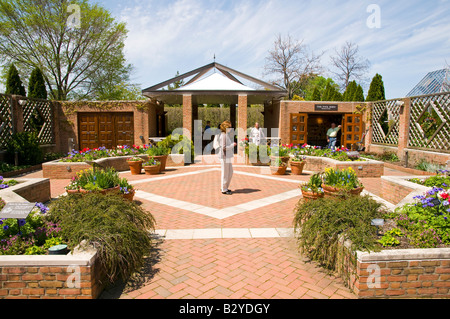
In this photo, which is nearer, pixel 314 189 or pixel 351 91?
pixel 314 189

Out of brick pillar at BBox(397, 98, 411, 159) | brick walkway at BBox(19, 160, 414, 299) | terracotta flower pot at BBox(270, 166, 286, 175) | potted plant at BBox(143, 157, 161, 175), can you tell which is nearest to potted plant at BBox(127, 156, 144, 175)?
potted plant at BBox(143, 157, 161, 175)

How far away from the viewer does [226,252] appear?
4.17m

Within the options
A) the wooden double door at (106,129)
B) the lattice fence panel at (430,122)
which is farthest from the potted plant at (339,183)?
the wooden double door at (106,129)

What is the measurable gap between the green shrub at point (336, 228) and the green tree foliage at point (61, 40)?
86.7 feet

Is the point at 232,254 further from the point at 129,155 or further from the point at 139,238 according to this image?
the point at 129,155

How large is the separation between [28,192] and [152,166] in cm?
462

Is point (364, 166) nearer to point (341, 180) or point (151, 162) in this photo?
point (341, 180)

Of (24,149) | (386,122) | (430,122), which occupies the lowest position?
(24,149)

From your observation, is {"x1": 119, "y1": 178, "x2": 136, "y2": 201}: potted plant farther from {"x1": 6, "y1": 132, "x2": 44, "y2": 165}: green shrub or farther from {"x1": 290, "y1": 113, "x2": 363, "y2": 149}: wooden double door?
{"x1": 290, "y1": 113, "x2": 363, "y2": 149}: wooden double door

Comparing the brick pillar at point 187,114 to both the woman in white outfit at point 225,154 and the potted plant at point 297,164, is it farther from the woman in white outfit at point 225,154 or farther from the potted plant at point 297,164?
the woman in white outfit at point 225,154

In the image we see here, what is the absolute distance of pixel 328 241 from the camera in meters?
3.57

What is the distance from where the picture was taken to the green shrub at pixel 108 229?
322 cm
